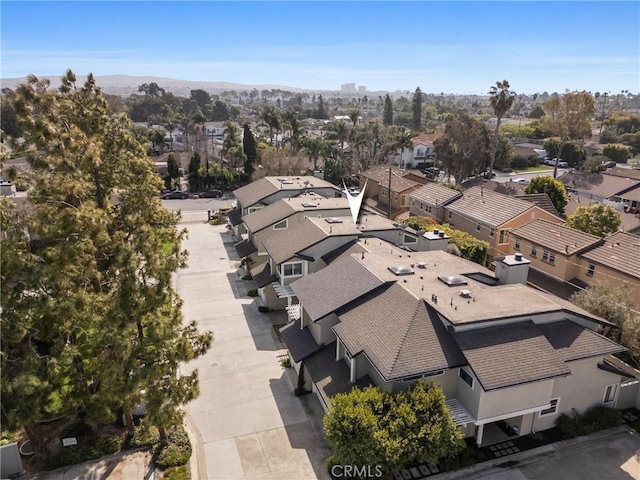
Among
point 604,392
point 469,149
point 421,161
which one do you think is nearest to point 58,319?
point 604,392

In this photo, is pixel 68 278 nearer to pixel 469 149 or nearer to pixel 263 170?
pixel 263 170

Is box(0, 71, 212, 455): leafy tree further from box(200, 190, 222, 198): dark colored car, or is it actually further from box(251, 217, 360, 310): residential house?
box(200, 190, 222, 198): dark colored car

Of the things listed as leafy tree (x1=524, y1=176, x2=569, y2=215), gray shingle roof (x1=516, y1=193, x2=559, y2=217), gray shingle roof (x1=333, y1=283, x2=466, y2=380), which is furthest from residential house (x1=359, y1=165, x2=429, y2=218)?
gray shingle roof (x1=333, y1=283, x2=466, y2=380)

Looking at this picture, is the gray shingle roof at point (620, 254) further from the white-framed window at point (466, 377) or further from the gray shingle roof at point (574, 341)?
the white-framed window at point (466, 377)

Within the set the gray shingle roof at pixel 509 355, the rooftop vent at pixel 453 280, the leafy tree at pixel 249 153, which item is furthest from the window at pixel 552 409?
the leafy tree at pixel 249 153

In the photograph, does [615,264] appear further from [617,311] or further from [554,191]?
[554,191]

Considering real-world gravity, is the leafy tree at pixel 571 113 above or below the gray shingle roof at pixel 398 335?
above
